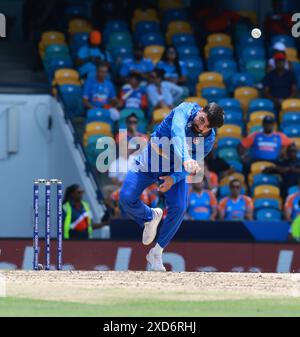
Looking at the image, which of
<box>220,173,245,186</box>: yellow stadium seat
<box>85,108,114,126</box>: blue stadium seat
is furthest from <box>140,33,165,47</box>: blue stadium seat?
<box>220,173,245,186</box>: yellow stadium seat

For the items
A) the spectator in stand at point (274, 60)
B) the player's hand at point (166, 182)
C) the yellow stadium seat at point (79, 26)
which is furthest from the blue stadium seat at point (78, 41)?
the player's hand at point (166, 182)

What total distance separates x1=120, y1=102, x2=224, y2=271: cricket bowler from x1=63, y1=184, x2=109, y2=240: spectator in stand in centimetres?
472

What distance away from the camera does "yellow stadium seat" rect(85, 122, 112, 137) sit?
2191 centimetres

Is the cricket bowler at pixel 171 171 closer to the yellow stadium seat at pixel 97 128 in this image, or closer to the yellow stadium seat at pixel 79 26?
the yellow stadium seat at pixel 97 128

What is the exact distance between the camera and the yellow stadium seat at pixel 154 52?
2395 cm

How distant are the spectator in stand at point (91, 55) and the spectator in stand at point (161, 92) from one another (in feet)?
3.06

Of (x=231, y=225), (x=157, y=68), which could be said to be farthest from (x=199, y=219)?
(x=157, y=68)

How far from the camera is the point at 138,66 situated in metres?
23.1

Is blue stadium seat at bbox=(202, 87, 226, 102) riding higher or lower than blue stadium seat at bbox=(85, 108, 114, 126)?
higher

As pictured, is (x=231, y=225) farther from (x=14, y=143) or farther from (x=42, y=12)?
(x=42, y=12)

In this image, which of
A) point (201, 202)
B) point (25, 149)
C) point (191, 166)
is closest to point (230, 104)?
point (201, 202)

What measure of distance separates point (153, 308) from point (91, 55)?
11.8 m

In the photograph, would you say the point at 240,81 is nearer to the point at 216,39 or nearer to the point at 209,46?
the point at 209,46

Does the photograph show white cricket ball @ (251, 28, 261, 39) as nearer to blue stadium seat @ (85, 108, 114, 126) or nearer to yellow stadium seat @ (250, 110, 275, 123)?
yellow stadium seat @ (250, 110, 275, 123)
